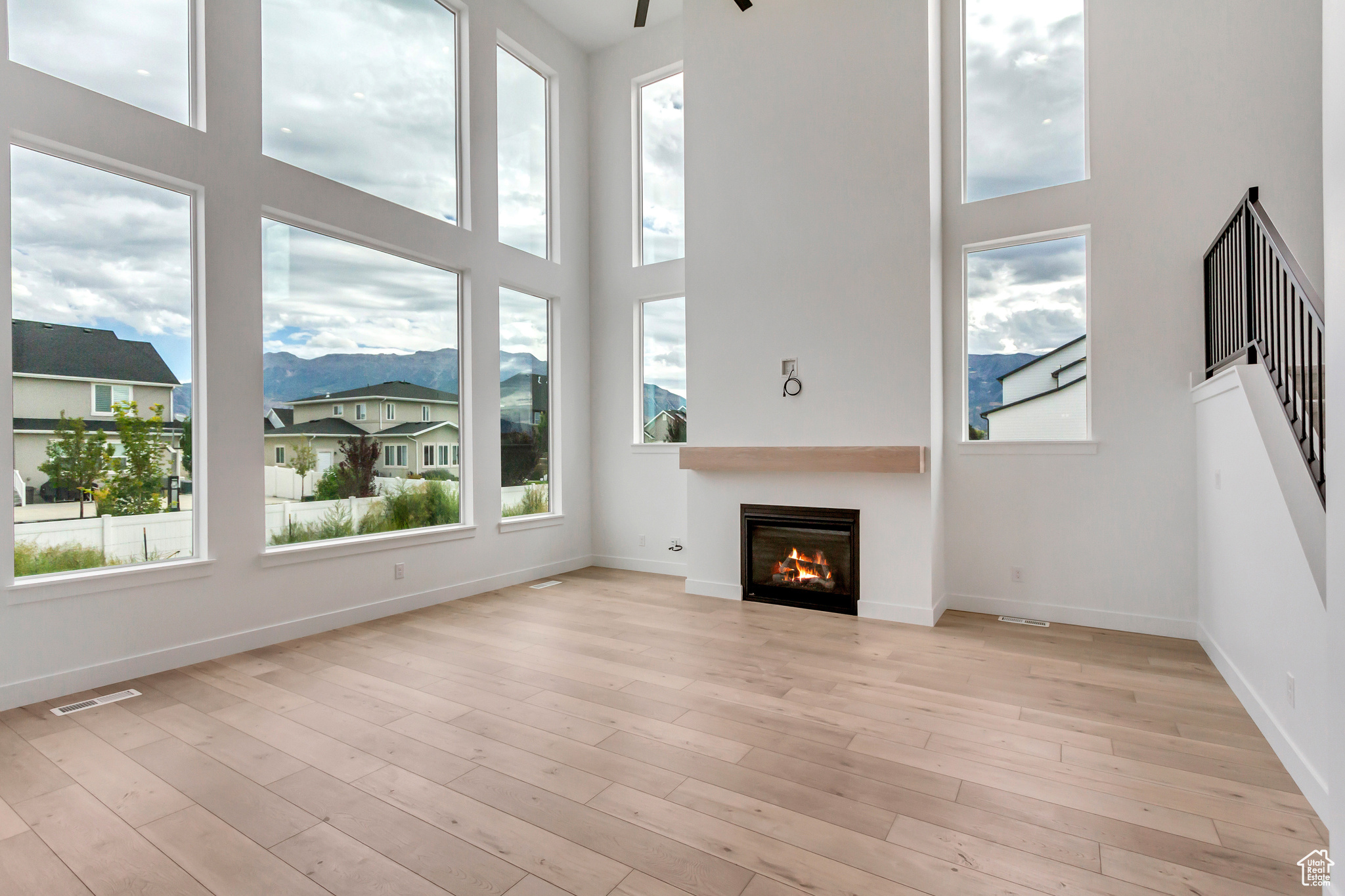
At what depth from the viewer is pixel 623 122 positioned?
621cm

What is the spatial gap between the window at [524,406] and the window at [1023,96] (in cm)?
366

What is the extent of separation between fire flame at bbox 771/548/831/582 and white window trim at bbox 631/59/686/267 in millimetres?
3017

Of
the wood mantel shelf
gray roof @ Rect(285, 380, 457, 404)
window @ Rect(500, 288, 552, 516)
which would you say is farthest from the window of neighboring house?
the wood mantel shelf

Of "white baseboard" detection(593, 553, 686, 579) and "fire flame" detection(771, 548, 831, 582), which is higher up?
"fire flame" detection(771, 548, 831, 582)

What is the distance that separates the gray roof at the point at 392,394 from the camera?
4.36 m

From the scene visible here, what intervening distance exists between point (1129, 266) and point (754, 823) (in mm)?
4023

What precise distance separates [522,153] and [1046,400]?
469 cm

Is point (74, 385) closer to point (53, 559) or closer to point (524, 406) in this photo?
point (53, 559)

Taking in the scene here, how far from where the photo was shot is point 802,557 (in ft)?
15.6

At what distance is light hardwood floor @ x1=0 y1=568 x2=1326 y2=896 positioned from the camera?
183 centimetres

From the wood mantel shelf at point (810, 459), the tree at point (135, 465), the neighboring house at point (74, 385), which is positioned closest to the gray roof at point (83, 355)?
the neighboring house at point (74, 385)

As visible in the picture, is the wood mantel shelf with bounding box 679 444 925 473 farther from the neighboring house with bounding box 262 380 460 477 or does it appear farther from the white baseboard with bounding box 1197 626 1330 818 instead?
the neighboring house with bounding box 262 380 460 477

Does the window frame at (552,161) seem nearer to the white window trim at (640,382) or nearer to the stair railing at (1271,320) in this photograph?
the white window trim at (640,382)

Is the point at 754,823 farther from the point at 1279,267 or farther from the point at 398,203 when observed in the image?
the point at 398,203
